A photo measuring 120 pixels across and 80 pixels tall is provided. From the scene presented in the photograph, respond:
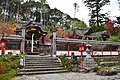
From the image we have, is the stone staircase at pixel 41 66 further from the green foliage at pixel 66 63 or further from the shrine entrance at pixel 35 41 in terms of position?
the shrine entrance at pixel 35 41

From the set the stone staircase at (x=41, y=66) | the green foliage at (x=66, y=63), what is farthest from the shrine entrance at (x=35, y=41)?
the green foliage at (x=66, y=63)

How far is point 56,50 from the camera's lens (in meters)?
18.2

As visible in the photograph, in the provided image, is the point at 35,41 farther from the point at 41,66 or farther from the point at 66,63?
the point at 41,66

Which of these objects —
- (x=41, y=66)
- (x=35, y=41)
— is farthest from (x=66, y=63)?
(x=35, y=41)

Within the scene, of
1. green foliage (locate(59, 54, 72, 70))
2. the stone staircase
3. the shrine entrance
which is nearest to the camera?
the stone staircase

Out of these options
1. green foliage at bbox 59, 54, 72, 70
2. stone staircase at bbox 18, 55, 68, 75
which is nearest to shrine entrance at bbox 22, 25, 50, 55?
stone staircase at bbox 18, 55, 68, 75

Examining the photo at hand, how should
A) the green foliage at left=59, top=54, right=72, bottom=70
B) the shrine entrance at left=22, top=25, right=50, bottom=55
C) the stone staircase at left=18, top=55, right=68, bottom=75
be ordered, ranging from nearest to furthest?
the stone staircase at left=18, top=55, right=68, bottom=75, the green foliage at left=59, top=54, right=72, bottom=70, the shrine entrance at left=22, top=25, right=50, bottom=55

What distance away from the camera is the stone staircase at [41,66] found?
42.7 ft

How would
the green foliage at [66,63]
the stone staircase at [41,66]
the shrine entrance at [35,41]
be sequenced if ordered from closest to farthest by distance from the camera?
the stone staircase at [41,66] → the green foliage at [66,63] → the shrine entrance at [35,41]

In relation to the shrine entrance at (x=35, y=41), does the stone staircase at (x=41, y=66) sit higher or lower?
lower

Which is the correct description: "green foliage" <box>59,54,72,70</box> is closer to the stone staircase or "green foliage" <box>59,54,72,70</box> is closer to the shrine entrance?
the stone staircase

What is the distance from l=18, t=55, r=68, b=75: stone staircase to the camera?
1300 centimetres

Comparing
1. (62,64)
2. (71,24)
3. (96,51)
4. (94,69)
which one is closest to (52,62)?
(62,64)

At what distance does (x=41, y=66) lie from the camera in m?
14.2
